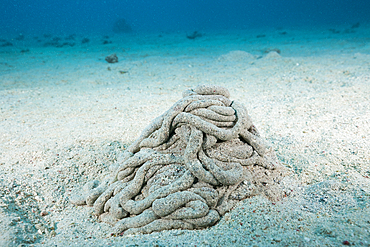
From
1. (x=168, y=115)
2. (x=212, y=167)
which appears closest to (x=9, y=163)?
(x=168, y=115)

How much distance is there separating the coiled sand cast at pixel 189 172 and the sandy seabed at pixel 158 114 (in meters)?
0.15

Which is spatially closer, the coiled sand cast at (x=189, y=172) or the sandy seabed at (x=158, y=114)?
the sandy seabed at (x=158, y=114)

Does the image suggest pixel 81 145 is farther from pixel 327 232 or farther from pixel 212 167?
pixel 327 232

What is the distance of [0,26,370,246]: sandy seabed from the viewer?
2.21 m

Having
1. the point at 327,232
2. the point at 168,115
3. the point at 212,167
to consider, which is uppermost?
the point at 168,115

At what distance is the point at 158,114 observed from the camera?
18.5ft

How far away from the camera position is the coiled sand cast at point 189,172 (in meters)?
2.38

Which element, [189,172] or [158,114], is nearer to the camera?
[189,172]

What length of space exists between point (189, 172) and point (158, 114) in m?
3.24

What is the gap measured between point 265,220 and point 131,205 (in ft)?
4.16

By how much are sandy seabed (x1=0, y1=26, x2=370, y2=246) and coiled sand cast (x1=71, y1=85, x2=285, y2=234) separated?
0.15m

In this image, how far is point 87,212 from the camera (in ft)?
9.50

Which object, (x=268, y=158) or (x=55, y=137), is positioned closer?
(x=268, y=158)

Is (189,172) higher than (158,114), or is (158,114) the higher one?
Result: (189,172)
